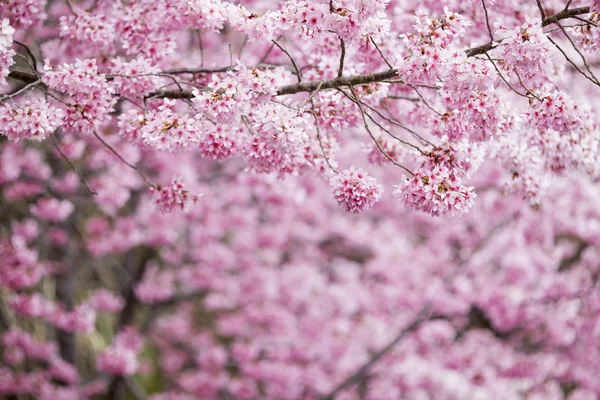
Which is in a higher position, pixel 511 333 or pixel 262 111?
pixel 511 333

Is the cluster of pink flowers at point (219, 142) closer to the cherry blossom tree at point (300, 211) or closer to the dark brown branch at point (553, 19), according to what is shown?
the cherry blossom tree at point (300, 211)

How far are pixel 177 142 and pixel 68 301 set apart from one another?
596cm

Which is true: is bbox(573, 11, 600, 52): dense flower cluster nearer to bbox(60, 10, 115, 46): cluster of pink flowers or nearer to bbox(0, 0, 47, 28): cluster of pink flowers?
bbox(60, 10, 115, 46): cluster of pink flowers

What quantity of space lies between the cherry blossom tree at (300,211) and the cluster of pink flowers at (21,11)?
0.02 m

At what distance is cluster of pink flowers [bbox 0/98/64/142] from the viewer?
308 centimetres

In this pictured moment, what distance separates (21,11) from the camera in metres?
3.86

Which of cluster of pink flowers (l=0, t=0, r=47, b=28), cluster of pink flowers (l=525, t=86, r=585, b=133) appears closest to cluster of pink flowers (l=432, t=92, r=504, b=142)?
cluster of pink flowers (l=525, t=86, r=585, b=133)

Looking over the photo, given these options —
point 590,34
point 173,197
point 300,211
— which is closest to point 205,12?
point 173,197

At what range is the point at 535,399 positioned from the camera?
8773mm

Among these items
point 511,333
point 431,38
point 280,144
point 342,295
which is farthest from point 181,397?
point 431,38

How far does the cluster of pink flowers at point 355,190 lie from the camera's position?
3.08 m

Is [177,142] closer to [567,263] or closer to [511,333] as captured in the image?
[511,333]

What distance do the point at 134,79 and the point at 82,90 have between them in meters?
0.36

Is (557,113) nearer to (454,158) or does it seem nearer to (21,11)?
(454,158)
